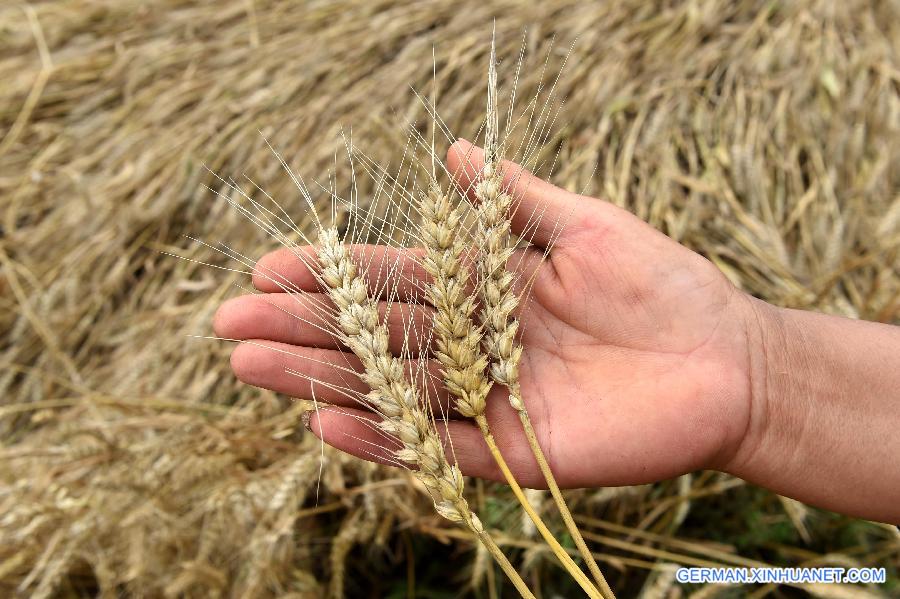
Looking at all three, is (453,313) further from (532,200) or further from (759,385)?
(759,385)

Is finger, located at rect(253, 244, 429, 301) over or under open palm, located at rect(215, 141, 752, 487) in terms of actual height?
over

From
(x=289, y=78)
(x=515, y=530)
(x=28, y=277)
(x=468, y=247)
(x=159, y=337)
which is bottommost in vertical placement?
(x=515, y=530)

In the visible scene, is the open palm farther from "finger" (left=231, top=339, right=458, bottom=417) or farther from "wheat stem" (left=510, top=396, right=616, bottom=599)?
"wheat stem" (left=510, top=396, right=616, bottom=599)

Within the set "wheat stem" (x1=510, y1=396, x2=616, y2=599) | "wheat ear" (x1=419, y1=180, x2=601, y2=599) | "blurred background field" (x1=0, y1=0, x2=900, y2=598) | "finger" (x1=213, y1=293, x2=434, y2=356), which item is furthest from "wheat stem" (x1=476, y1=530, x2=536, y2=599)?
"blurred background field" (x1=0, y1=0, x2=900, y2=598)

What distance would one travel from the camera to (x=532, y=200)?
61.9 inches

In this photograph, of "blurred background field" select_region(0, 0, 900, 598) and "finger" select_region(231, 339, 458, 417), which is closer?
"finger" select_region(231, 339, 458, 417)

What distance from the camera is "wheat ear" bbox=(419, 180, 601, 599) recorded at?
51.8 inches

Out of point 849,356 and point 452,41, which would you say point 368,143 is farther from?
point 849,356

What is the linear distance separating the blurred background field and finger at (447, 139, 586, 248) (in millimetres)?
721

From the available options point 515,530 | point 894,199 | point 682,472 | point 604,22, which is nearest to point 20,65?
point 604,22

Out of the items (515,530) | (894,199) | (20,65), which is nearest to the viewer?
(515,530)

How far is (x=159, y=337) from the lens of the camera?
2.42 meters

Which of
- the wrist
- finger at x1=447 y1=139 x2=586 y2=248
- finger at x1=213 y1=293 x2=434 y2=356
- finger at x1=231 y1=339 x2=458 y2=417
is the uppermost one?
finger at x1=447 y1=139 x2=586 y2=248

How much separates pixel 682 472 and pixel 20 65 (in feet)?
10.4
